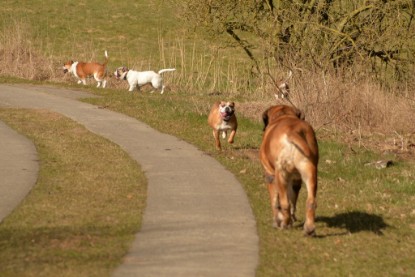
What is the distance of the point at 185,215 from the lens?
10125mm

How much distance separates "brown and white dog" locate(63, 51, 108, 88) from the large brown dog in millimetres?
17572

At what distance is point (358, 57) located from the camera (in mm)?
21141

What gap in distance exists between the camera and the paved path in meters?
8.07

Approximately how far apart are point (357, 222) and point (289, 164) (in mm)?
1702

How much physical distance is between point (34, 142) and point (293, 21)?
25.2ft

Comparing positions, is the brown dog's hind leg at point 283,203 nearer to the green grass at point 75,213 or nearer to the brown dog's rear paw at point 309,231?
the brown dog's rear paw at point 309,231

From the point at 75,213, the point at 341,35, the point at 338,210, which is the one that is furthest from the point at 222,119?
the point at 341,35

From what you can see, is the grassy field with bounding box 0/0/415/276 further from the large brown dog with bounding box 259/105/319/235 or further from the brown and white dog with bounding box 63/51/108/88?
the brown and white dog with bounding box 63/51/108/88

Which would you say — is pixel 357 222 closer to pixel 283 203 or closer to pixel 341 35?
pixel 283 203

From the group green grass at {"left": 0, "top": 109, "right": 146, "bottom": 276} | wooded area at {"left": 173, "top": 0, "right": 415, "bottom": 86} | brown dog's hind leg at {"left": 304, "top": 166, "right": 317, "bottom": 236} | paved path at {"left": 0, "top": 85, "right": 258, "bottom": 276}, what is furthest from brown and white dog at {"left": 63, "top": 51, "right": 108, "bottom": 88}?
brown dog's hind leg at {"left": 304, "top": 166, "right": 317, "bottom": 236}

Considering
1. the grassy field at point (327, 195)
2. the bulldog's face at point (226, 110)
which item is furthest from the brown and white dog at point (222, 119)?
the grassy field at point (327, 195)

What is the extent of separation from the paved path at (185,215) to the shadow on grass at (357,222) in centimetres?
92

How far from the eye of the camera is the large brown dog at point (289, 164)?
9.04 meters

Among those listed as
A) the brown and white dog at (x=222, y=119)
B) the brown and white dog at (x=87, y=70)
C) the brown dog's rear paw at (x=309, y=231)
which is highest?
the brown dog's rear paw at (x=309, y=231)
